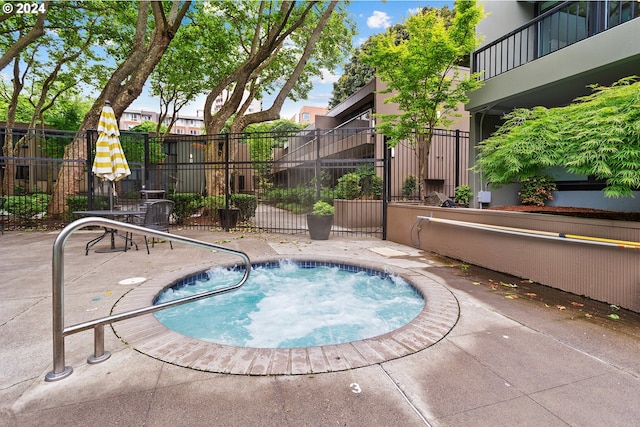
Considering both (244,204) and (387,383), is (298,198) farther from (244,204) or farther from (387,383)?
(387,383)

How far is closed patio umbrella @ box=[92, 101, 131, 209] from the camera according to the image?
6.44 m

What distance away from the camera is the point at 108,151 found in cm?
655

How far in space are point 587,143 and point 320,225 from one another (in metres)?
5.45

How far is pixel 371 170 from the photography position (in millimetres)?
12016

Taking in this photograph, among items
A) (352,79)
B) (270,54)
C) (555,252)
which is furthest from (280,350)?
(352,79)

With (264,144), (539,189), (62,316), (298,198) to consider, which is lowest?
(62,316)

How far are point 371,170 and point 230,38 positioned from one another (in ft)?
26.8

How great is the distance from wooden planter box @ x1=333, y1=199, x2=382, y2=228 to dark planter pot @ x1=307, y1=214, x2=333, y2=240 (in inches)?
107

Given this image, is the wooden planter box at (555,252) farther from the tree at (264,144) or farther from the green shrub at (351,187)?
the green shrub at (351,187)

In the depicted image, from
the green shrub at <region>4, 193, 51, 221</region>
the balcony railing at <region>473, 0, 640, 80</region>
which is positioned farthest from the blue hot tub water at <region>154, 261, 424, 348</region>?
the green shrub at <region>4, 193, 51, 221</region>

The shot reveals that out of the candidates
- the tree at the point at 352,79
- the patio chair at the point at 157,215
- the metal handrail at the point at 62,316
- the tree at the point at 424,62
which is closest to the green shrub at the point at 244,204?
the patio chair at the point at 157,215

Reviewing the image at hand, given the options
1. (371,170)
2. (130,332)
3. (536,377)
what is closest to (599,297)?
(536,377)

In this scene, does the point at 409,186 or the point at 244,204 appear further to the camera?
the point at 409,186

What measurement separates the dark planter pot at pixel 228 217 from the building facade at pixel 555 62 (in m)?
6.68
